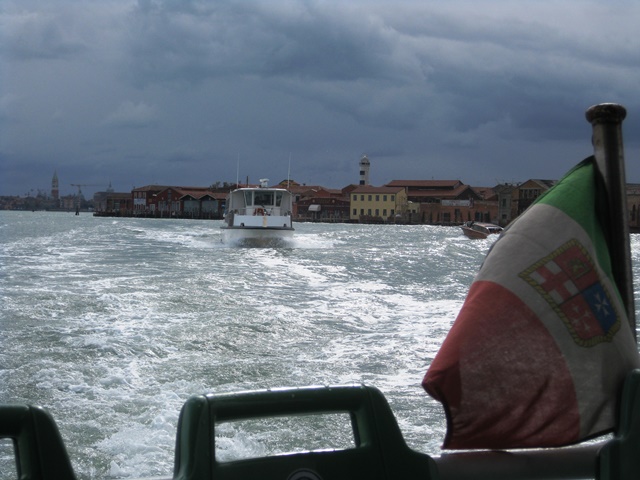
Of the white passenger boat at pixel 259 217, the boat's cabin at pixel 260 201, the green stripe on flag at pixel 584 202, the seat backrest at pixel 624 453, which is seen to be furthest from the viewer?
the boat's cabin at pixel 260 201

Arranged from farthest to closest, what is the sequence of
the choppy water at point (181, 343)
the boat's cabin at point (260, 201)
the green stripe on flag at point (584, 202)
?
the boat's cabin at point (260, 201), the choppy water at point (181, 343), the green stripe on flag at point (584, 202)

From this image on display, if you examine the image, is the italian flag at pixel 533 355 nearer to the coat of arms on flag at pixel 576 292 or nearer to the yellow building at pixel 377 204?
the coat of arms on flag at pixel 576 292

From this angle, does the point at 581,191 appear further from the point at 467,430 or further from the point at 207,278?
the point at 207,278

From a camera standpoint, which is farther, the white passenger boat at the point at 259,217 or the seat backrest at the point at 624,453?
the white passenger boat at the point at 259,217

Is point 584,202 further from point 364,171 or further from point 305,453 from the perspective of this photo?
point 364,171

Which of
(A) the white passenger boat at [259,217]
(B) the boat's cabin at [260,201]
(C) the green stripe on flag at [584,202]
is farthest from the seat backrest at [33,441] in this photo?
(B) the boat's cabin at [260,201]

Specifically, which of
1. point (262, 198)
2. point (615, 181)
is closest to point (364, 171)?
point (262, 198)

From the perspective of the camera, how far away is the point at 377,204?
3976 inches

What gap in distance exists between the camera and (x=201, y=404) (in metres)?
1.50

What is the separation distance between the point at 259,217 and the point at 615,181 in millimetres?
26125

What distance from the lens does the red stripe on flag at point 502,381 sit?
6.34 ft

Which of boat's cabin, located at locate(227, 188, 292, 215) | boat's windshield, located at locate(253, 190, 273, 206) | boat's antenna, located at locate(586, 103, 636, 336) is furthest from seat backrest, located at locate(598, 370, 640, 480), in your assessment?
boat's windshield, located at locate(253, 190, 273, 206)

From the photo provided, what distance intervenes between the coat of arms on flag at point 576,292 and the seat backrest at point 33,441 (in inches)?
45.4

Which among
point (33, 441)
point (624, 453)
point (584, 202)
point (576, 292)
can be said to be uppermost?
point (584, 202)
